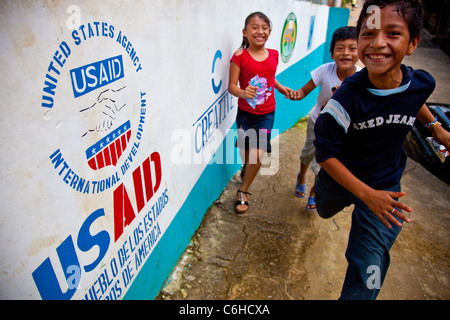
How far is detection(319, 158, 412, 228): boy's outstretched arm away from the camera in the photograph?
1480 mm

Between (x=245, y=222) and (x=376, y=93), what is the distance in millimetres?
1821

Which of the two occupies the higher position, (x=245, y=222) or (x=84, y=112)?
(x=84, y=112)

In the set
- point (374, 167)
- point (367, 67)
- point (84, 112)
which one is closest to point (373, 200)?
point (374, 167)

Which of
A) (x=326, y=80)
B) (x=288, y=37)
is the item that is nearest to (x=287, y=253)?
(x=326, y=80)

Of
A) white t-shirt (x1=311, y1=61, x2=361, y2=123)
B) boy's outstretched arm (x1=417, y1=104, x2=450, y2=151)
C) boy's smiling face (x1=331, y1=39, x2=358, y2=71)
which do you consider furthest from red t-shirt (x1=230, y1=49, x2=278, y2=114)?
boy's outstretched arm (x1=417, y1=104, x2=450, y2=151)

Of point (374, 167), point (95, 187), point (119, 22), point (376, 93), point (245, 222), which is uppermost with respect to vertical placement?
point (119, 22)

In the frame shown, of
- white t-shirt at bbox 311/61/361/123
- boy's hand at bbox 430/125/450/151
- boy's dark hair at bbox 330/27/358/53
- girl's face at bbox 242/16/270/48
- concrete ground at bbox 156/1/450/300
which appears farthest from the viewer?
white t-shirt at bbox 311/61/361/123

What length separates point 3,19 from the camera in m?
0.90

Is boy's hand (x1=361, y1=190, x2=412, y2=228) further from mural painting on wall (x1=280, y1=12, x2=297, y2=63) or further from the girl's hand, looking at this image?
mural painting on wall (x1=280, y1=12, x2=297, y2=63)

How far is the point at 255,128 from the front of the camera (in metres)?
3.12

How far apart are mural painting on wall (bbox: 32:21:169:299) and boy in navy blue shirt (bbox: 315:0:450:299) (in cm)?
103

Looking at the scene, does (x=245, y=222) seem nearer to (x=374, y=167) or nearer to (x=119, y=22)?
(x=374, y=167)

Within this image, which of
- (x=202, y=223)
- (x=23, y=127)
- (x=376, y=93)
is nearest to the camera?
(x=23, y=127)

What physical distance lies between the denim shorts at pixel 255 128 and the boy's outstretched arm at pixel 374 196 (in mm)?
1434
